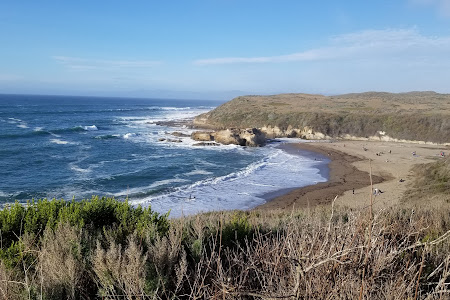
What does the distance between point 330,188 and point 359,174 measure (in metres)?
6.24

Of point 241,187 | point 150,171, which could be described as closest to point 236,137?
point 150,171

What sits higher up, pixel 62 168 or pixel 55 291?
pixel 55 291

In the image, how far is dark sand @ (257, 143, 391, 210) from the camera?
2089cm

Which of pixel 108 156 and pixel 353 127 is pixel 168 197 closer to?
pixel 108 156

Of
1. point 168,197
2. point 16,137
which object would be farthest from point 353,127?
point 16,137

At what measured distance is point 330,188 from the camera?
24328 mm

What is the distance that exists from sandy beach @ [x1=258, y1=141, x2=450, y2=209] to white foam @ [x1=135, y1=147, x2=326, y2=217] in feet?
5.10

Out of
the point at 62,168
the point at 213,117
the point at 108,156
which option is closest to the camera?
the point at 62,168

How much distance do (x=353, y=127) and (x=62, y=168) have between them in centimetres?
4518

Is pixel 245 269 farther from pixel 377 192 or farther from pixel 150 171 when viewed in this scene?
pixel 150 171

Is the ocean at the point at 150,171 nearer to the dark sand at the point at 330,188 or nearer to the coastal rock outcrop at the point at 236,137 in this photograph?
the dark sand at the point at 330,188

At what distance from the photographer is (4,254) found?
445 cm

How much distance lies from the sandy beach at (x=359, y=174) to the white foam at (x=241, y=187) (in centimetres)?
156

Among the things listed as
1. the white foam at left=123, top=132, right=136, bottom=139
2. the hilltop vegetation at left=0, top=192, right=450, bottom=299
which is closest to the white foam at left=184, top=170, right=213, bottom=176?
the hilltop vegetation at left=0, top=192, right=450, bottom=299
